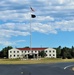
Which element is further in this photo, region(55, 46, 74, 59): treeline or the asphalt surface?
region(55, 46, 74, 59): treeline

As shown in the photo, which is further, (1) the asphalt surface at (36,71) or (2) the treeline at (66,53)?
(2) the treeline at (66,53)

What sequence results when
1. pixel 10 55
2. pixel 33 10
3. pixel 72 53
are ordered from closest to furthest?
1. pixel 33 10
2. pixel 72 53
3. pixel 10 55

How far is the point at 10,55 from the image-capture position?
631ft

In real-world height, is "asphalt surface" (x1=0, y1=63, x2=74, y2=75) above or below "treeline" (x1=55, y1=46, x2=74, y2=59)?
below

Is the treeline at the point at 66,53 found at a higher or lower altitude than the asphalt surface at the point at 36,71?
higher

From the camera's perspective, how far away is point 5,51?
651 ft

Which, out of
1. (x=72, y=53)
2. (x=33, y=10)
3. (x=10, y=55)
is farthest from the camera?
(x=10, y=55)

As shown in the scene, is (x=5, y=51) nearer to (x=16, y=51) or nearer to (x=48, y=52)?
(x=16, y=51)

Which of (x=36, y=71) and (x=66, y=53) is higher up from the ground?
(x=66, y=53)

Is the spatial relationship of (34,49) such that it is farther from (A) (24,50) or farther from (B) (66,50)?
(B) (66,50)

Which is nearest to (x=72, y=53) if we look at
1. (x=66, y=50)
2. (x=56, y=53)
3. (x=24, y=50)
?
(x=66, y=50)

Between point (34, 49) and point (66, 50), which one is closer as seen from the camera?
point (66, 50)

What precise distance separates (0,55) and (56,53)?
112 ft

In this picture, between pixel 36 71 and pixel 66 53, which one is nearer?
pixel 36 71
